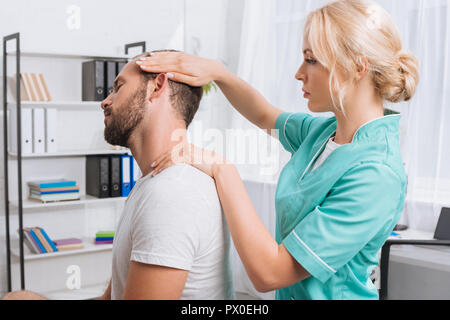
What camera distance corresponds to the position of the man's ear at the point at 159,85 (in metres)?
1.06

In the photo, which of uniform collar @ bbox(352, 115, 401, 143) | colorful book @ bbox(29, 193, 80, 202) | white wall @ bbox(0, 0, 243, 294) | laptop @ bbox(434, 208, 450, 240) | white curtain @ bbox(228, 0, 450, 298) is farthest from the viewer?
white wall @ bbox(0, 0, 243, 294)

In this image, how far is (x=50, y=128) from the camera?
2703 millimetres

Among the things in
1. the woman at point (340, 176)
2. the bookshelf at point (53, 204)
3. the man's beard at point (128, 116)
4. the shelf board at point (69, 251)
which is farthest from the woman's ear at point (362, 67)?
the shelf board at point (69, 251)

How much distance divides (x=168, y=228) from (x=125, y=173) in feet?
7.04

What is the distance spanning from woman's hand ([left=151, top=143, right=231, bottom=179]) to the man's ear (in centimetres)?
13

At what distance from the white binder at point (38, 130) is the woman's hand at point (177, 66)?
1.79 metres

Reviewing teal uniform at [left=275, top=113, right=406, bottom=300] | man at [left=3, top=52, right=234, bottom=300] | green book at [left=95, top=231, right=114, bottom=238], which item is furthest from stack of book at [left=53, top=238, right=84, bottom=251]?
teal uniform at [left=275, top=113, right=406, bottom=300]

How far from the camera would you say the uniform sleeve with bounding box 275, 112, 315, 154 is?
1334mm

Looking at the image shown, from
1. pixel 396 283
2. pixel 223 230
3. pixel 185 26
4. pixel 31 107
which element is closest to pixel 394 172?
pixel 223 230

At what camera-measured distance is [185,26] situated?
3.53 m

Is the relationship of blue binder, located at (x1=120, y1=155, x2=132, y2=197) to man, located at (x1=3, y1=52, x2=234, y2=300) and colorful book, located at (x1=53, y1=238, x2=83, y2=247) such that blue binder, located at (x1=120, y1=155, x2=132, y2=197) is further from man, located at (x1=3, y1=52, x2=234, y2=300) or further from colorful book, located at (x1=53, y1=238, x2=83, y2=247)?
man, located at (x1=3, y1=52, x2=234, y2=300)

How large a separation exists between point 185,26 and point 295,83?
106cm

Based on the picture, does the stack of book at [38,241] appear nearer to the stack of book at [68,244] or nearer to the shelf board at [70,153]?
the stack of book at [68,244]
